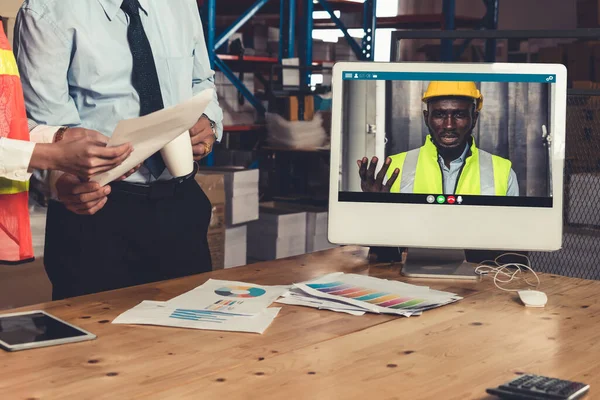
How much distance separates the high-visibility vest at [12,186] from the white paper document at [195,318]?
316 millimetres

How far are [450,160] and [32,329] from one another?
3.37 ft

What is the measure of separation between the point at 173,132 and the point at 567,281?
40.9 inches

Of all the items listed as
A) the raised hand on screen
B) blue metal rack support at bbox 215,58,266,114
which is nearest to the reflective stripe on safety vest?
the raised hand on screen

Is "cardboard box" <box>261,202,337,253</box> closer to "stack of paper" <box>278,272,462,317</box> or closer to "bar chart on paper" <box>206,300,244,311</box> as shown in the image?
"stack of paper" <box>278,272,462,317</box>

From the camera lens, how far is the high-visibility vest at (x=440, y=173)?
1.97m

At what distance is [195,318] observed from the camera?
61.5 inches

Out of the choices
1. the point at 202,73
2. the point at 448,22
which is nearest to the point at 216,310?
the point at 202,73

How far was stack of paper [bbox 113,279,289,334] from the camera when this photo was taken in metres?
1.53

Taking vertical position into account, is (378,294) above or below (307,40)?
below

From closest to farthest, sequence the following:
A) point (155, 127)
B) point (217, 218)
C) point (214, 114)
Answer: point (155, 127), point (214, 114), point (217, 218)

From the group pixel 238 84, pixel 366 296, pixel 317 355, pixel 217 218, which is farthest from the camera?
pixel 238 84

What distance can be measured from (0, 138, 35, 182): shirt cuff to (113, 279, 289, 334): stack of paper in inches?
14.2

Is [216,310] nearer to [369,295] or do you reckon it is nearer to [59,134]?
[369,295]

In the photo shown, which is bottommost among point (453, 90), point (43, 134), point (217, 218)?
point (217, 218)
